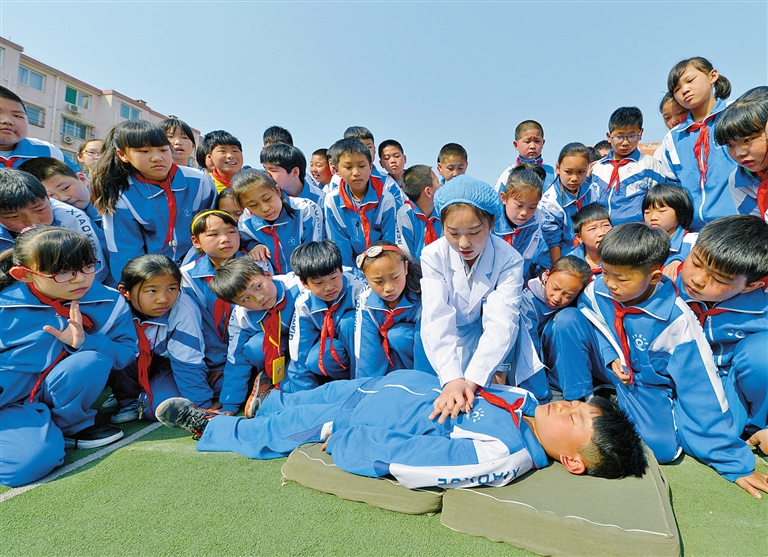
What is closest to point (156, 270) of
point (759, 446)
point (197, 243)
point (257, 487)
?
point (197, 243)

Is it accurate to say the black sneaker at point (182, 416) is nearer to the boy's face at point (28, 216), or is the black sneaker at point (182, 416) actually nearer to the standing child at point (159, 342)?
the standing child at point (159, 342)

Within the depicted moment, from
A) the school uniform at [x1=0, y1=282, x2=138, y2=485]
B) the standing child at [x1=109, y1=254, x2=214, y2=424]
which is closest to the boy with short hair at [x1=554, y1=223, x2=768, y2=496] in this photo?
the standing child at [x1=109, y1=254, x2=214, y2=424]

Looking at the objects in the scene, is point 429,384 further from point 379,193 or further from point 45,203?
point 45,203

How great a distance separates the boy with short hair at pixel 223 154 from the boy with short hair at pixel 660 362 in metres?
3.55

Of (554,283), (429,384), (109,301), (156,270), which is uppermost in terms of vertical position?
(554,283)

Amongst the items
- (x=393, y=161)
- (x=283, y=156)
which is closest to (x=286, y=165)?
(x=283, y=156)

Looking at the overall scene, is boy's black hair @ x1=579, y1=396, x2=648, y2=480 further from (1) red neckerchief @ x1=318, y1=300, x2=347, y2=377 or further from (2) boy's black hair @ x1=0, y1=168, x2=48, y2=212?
(2) boy's black hair @ x1=0, y1=168, x2=48, y2=212

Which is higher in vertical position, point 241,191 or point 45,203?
point 241,191

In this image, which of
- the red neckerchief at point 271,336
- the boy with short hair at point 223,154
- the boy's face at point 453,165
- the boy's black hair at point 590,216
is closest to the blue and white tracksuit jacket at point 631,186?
the boy's black hair at point 590,216

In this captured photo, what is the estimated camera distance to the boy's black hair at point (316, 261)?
2.86 m

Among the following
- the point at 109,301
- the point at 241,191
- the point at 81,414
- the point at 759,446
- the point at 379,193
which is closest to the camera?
the point at 759,446

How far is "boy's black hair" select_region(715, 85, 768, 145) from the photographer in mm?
2459

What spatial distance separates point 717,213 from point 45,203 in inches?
181

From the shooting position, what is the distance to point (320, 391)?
260cm
